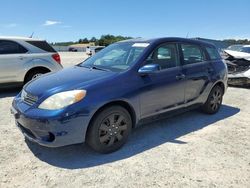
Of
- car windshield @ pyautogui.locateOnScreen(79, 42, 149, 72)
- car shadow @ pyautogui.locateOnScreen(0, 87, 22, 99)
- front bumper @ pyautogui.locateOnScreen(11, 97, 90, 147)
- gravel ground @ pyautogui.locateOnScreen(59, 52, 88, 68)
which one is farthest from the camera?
gravel ground @ pyautogui.locateOnScreen(59, 52, 88, 68)

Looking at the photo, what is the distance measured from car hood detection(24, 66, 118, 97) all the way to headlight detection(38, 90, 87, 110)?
0.09 metres

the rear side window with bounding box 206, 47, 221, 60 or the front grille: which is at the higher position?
the rear side window with bounding box 206, 47, 221, 60

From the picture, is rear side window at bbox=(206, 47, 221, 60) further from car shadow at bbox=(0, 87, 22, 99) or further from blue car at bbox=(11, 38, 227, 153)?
car shadow at bbox=(0, 87, 22, 99)

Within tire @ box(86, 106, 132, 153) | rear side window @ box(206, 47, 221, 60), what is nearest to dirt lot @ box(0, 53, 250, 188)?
tire @ box(86, 106, 132, 153)

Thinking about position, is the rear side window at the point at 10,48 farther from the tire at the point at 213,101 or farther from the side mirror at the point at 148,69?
the tire at the point at 213,101

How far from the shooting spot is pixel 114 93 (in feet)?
12.4

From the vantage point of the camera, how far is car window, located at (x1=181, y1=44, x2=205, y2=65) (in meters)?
5.04

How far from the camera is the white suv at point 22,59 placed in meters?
7.60

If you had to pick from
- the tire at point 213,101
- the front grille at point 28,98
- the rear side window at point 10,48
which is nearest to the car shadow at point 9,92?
the rear side window at point 10,48

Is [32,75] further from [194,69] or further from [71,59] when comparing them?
[71,59]

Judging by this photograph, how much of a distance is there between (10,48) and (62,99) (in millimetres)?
5040

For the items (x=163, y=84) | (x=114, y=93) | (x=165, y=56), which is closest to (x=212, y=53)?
(x=165, y=56)

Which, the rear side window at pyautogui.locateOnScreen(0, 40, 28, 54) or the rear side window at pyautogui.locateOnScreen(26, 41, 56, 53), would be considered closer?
the rear side window at pyautogui.locateOnScreen(0, 40, 28, 54)

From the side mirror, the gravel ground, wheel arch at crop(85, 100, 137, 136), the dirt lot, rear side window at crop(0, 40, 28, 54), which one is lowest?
the dirt lot
